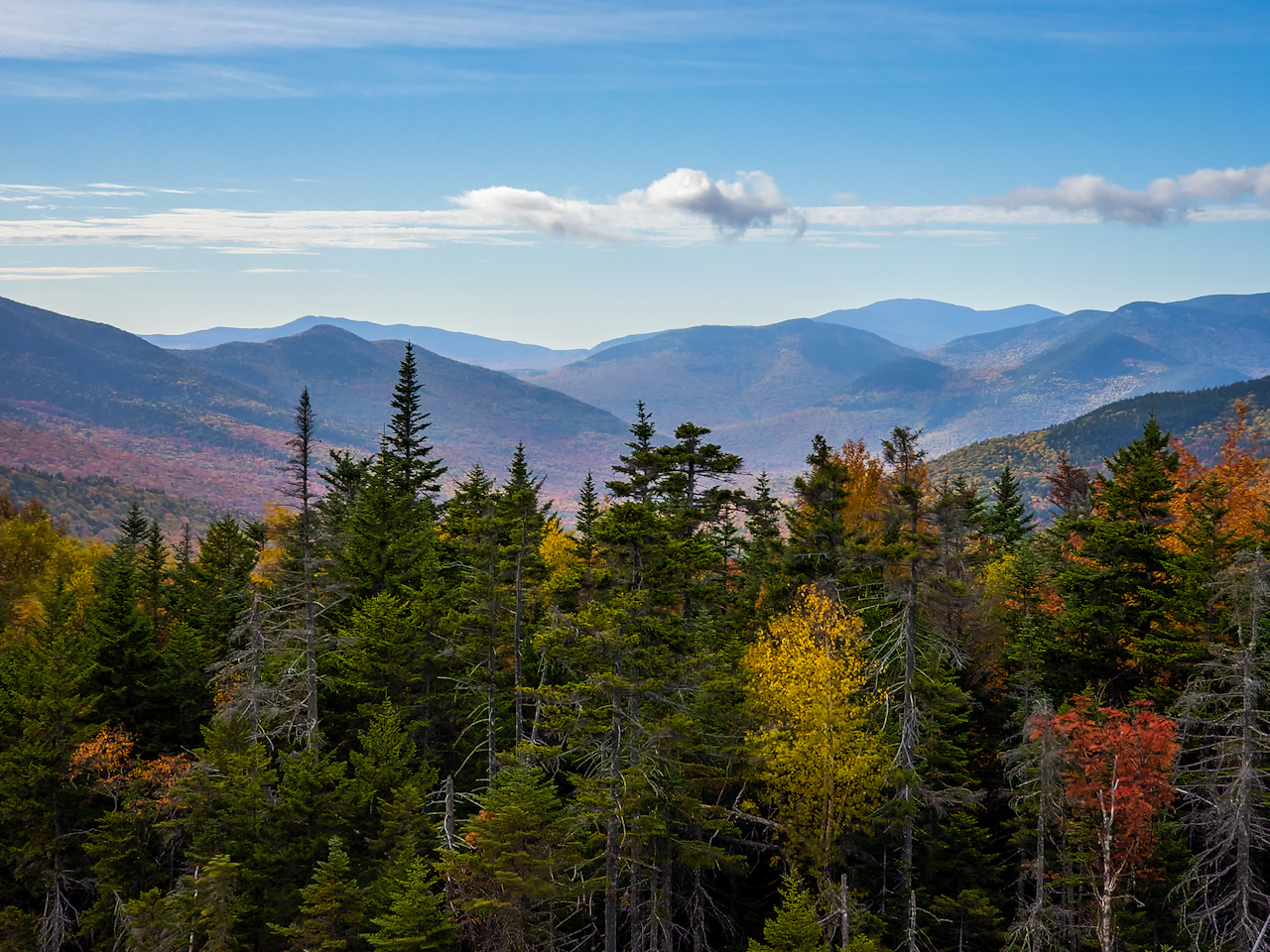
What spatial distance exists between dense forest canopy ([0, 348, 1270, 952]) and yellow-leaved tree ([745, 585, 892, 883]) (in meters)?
0.16

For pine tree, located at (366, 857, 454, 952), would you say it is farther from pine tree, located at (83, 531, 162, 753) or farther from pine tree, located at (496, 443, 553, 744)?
pine tree, located at (83, 531, 162, 753)

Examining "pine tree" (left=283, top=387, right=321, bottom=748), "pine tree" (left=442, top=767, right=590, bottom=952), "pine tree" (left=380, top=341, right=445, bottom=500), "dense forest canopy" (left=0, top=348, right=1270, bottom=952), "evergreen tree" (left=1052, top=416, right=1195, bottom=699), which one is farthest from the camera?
"pine tree" (left=380, top=341, right=445, bottom=500)

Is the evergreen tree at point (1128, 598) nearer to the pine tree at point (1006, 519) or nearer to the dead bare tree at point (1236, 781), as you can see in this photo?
the dead bare tree at point (1236, 781)

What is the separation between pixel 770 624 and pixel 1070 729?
11.4 meters

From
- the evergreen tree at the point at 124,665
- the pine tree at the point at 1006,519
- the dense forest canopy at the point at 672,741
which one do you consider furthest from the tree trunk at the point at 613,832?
the pine tree at the point at 1006,519

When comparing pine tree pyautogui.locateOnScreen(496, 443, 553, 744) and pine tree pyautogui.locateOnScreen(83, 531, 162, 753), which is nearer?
pine tree pyautogui.locateOnScreen(496, 443, 553, 744)

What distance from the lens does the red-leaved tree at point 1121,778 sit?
2916cm

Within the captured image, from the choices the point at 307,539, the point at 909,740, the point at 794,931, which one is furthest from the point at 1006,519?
the point at 307,539

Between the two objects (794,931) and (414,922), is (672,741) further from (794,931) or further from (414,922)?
(414,922)

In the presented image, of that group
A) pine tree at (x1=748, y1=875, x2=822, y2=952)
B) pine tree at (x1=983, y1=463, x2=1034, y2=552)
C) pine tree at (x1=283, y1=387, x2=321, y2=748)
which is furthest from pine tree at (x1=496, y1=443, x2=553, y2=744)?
pine tree at (x1=983, y1=463, x2=1034, y2=552)

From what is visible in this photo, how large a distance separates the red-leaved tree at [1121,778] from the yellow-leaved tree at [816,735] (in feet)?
21.4

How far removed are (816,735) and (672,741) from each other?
18.9 ft

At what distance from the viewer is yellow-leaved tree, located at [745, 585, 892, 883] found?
31.2 m

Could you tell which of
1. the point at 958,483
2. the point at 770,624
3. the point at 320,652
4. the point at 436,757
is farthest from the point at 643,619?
the point at 958,483
